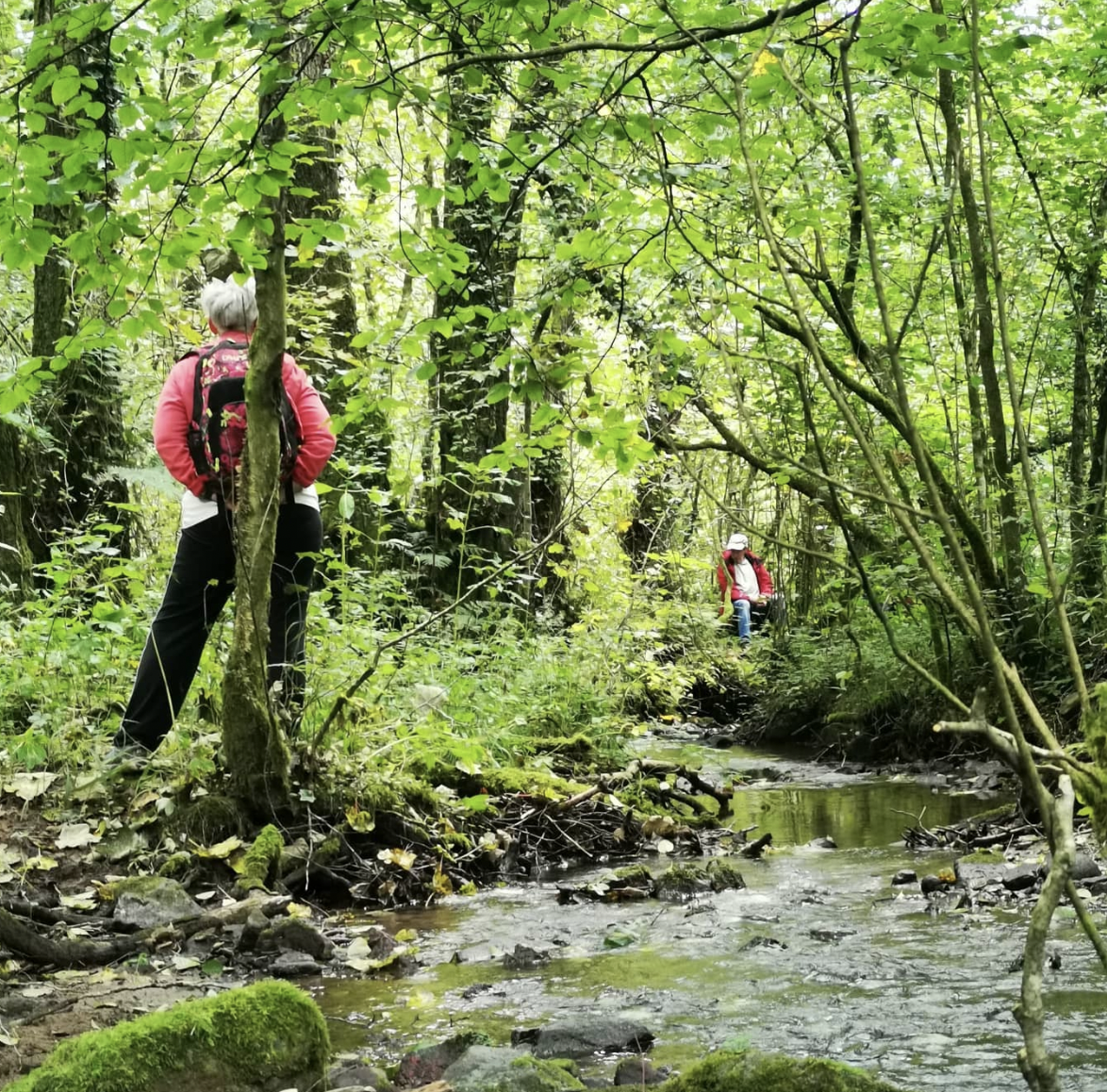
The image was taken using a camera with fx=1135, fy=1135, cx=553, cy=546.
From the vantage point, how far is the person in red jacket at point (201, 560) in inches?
198

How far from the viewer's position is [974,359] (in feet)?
27.3

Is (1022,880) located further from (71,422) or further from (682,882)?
(71,422)

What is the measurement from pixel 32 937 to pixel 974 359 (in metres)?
7.16

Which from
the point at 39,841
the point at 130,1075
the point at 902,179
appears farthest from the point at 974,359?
the point at 130,1075

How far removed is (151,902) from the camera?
13.6ft

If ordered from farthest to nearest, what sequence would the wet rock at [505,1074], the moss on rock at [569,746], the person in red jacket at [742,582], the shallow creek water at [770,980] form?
the person in red jacket at [742,582] → the moss on rock at [569,746] → the shallow creek water at [770,980] → the wet rock at [505,1074]

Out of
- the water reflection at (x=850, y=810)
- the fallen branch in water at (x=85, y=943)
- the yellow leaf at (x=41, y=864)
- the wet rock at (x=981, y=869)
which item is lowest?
the water reflection at (x=850, y=810)

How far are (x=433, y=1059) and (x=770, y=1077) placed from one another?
88cm

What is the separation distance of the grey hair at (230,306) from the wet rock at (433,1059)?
11.5 feet

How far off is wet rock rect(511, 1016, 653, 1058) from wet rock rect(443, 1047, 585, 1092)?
295mm

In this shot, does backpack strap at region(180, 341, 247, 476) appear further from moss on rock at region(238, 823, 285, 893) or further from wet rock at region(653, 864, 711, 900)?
A: wet rock at region(653, 864, 711, 900)

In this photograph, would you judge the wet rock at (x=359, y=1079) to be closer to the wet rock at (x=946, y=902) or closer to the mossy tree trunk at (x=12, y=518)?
the wet rock at (x=946, y=902)

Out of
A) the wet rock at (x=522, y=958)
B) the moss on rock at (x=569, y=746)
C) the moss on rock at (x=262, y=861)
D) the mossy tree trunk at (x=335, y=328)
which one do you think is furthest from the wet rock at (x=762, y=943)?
the mossy tree trunk at (x=335, y=328)

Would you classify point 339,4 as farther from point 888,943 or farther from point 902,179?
point 902,179
